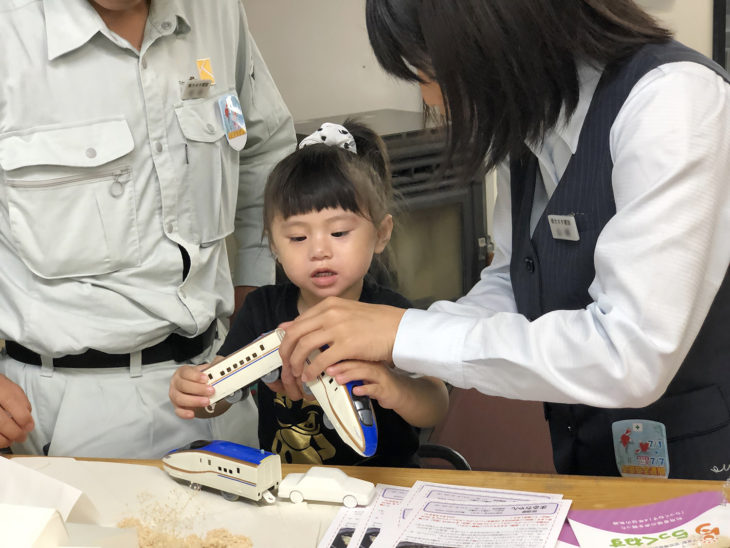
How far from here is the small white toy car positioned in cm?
120

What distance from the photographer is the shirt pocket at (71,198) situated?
4.89 feet

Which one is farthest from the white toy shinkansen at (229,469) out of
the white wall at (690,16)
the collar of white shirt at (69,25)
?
the white wall at (690,16)

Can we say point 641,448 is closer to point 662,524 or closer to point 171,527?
point 662,524

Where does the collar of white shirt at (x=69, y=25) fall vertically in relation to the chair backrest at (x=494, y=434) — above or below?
above

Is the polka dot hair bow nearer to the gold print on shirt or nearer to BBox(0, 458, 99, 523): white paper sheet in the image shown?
the gold print on shirt

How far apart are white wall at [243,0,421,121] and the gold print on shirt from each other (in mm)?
2229

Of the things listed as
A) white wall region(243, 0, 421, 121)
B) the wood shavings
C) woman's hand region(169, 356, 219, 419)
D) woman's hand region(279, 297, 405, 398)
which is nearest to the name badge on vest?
woman's hand region(169, 356, 219, 419)

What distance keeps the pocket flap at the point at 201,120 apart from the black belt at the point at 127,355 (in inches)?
15.5

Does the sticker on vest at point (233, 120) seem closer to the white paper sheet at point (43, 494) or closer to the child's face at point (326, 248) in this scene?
the child's face at point (326, 248)

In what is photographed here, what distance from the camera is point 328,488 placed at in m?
1.22

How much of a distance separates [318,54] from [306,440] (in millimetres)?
2379

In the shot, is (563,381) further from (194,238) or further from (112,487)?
(194,238)

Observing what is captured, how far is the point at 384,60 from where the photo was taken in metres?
1.17

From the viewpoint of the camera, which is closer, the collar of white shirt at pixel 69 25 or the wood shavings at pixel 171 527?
the wood shavings at pixel 171 527
